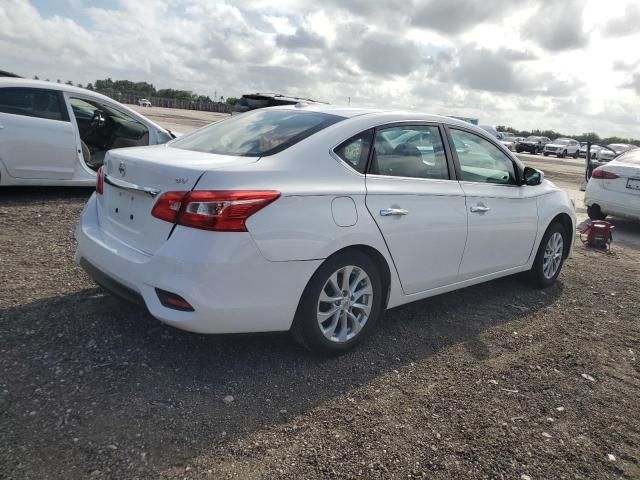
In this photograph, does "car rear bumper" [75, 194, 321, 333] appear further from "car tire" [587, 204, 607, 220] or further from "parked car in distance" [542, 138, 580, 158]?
"parked car in distance" [542, 138, 580, 158]

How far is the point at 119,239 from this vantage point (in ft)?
11.1

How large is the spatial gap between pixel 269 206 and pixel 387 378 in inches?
52.8

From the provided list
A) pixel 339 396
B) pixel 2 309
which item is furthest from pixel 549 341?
pixel 2 309

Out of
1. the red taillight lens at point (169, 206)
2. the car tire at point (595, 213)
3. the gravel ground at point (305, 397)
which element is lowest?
the gravel ground at point (305, 397)

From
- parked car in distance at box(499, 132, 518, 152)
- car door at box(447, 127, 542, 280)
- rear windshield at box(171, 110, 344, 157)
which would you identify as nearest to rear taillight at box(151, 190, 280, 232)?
rear windshield at box(171, 110, 344, 157)

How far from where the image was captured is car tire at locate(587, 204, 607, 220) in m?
9.62

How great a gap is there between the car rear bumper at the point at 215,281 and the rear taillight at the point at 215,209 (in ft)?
0.14

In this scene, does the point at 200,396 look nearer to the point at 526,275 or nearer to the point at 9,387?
the point at 9,387

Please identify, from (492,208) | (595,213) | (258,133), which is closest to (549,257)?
(492,208)

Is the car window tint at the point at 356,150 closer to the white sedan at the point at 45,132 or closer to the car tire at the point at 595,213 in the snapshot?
the white sedan at the point at 45,132

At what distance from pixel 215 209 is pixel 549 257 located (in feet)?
12.8

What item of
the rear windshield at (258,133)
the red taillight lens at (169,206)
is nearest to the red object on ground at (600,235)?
the rear windshield at (258,133)

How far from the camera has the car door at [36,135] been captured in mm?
6675

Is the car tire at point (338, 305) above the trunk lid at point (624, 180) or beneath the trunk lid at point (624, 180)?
beneath
